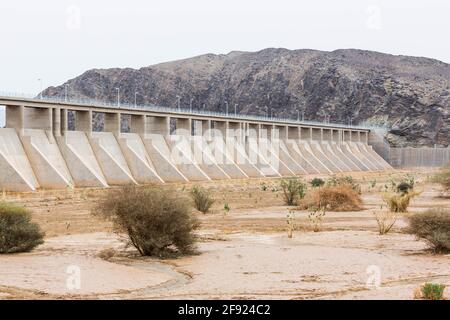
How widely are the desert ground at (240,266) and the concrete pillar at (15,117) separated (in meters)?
25.1

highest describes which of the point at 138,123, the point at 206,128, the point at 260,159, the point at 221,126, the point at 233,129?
the point at 138,123

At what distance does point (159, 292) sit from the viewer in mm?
10680

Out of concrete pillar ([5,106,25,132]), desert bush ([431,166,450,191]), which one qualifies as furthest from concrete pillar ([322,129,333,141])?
desert bush ([431,166,450,191])

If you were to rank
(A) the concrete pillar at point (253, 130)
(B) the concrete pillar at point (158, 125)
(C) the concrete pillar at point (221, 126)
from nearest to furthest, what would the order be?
Result: (B) the concrete pillar at point (158, 125)
(C) the concrete pillar at point (221, 126)
(A) the concrete pillar at point (253, 130)

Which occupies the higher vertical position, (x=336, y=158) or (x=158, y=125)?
(x=158, y=125)

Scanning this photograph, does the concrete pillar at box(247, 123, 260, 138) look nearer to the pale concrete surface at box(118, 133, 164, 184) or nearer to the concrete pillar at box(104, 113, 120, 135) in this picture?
the pale concrete surface at box(118, 133, 164, 184)

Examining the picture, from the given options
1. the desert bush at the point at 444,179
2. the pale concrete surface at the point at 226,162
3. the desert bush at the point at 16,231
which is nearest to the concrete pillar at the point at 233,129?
the pale concrete surface at the point at 226,162

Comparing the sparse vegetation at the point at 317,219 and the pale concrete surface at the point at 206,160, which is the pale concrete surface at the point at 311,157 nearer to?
the pale concrete surface at the point at 206,160

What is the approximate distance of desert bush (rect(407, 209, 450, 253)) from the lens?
15000 mm

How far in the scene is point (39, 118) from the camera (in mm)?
49250

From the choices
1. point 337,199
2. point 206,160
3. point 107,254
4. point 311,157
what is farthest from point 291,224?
point 311,157

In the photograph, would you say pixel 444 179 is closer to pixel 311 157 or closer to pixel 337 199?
pixel 337 199

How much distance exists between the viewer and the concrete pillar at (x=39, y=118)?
161 ft

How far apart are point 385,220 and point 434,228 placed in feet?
25.4
